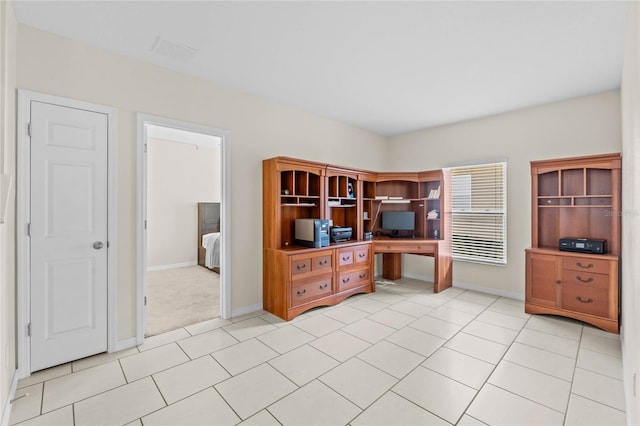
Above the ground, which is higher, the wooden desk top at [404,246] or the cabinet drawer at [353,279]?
the wooden desk top at [404,246]

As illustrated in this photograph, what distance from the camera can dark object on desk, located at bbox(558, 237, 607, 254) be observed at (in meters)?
3.22

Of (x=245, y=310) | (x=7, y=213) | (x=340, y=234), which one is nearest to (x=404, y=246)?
(x=340, y=234)

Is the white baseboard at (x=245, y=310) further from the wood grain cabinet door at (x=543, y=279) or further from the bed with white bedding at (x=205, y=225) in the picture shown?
the wood grain cabinet door at (x=543, y=279)

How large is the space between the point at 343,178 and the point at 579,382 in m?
3.33

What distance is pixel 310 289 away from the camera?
3.67 m

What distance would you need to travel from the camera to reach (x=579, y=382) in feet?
7.30

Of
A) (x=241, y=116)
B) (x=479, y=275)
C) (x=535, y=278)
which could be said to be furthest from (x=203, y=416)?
(x=479, y=275)

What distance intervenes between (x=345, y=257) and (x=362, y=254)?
39 cm

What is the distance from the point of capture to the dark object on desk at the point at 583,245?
3.22 metres

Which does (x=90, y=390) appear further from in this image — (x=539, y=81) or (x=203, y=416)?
(x=539, y=81)

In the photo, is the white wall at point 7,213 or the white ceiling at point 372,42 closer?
the white wall at point 7,213

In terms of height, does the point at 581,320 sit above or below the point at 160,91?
below

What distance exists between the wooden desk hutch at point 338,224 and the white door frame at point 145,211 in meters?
0.49

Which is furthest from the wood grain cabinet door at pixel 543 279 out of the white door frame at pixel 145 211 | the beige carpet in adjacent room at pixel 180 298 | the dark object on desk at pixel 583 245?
the beige carpet in adjacent room at pixel 180 298
